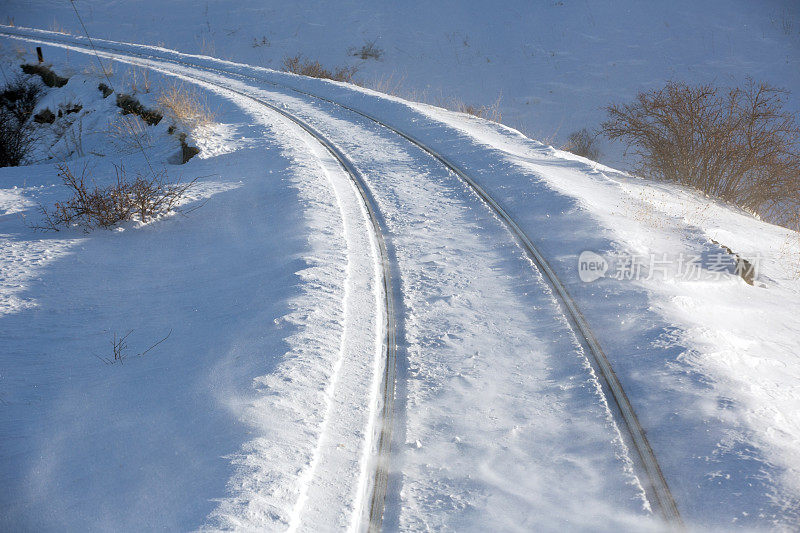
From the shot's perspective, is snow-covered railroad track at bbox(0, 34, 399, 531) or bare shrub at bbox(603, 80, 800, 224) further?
bare shrub at bbox(603, 80, 800, 224)

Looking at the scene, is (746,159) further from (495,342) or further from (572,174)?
(495,342)

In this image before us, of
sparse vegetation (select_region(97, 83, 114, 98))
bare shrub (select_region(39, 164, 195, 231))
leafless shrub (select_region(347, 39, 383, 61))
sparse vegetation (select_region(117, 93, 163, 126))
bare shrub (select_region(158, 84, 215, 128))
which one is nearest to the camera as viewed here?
bare shrub (select_region(39, 164, 195, 231))

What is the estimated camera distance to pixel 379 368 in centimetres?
452

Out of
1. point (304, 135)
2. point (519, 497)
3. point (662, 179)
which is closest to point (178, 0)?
point (304, 135)

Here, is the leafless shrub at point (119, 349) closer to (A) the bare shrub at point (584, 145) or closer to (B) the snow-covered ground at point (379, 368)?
(B) the snow-covered ground at point (379, 368)

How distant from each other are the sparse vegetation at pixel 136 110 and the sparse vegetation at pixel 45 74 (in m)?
4.31

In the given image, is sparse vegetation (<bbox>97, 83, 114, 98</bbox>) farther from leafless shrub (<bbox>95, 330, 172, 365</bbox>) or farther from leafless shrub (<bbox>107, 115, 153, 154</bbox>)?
leafless shrub (<bbox>95, 330, 172, 365</bbox>)

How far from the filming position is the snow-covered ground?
3.28m

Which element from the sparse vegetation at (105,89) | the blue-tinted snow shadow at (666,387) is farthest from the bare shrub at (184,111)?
the blue-tinted snow shadow at (666,387)

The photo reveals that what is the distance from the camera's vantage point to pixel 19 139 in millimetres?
13453

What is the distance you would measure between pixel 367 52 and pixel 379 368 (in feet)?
96.4

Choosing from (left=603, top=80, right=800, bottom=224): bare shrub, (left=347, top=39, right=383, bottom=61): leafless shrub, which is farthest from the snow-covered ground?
(left=347, top=39, right=383, bottom=61): leafless shrub

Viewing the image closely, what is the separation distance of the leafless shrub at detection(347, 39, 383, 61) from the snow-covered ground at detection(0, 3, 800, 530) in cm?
2428

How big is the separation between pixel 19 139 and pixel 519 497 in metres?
15.5
